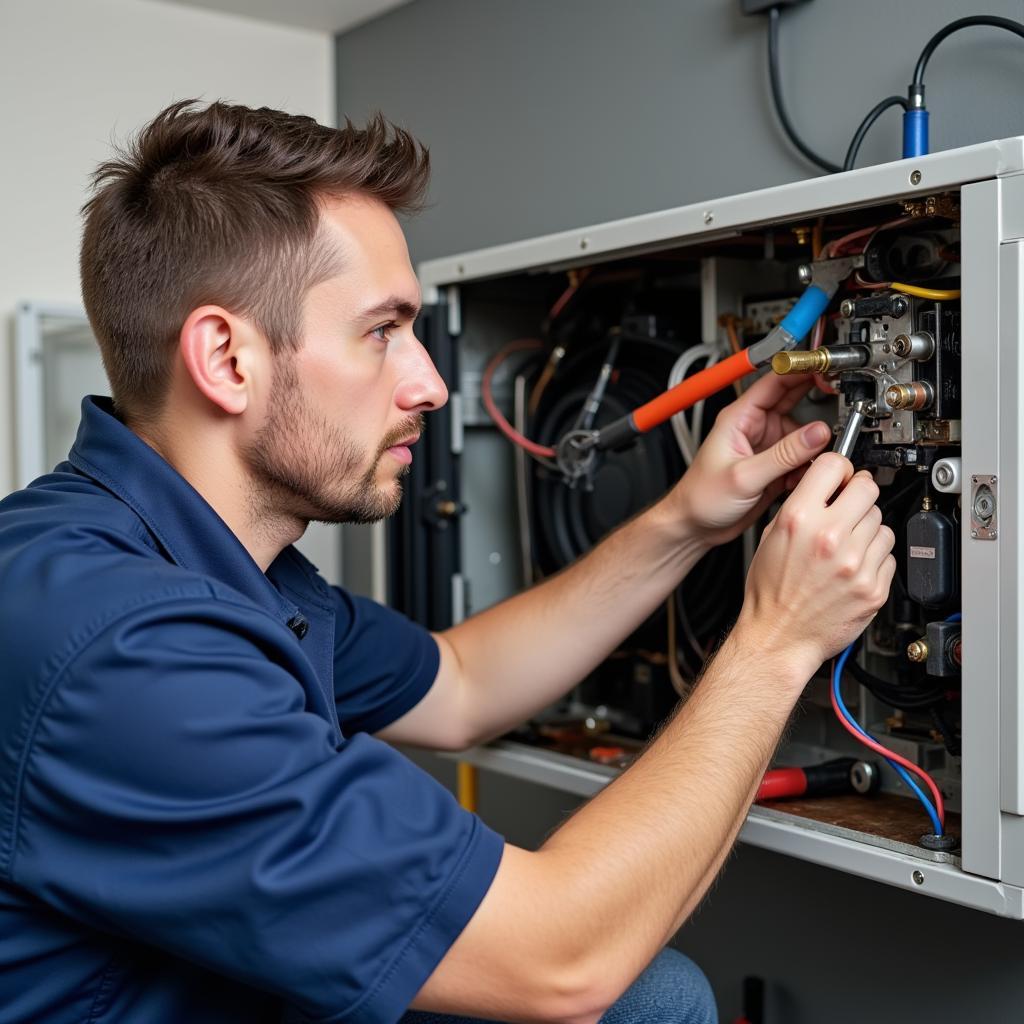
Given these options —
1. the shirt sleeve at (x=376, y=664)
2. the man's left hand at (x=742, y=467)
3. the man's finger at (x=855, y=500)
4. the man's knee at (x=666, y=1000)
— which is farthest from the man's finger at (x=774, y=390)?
the man's knee at (x=666, y=1000)

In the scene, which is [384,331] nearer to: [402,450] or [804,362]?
[402,450]

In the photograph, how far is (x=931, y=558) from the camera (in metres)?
→ 1.12

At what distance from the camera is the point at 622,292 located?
1.72 metres

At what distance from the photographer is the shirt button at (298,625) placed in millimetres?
1211

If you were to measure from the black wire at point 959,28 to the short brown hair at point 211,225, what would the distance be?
536mm

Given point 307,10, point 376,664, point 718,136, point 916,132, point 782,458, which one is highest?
point 307,10

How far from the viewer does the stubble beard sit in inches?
44.6

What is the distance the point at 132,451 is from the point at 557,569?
0.73m

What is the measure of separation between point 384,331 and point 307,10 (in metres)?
1.28

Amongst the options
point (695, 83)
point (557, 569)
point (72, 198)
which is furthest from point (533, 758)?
point (72, 198)

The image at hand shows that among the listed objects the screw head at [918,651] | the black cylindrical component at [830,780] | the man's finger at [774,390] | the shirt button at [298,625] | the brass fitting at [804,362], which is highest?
the brass fitting at [804,362]

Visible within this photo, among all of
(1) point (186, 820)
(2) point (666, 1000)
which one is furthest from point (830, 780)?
(1) point (186, 820)

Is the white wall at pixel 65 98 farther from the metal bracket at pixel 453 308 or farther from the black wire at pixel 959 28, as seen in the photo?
the black wire at pixel 959 28

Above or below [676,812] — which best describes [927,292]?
above
